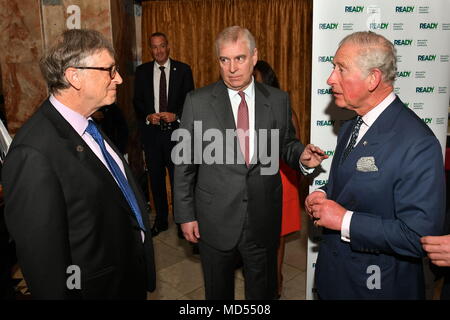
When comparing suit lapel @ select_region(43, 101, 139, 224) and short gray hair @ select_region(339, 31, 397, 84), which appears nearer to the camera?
suit lapel @ select_region(43, 101, 139, 224)

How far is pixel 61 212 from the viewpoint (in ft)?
4.98

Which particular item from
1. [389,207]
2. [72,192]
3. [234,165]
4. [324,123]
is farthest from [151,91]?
[389,207]

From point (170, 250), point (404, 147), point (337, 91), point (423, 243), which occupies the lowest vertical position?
point (170, 250)

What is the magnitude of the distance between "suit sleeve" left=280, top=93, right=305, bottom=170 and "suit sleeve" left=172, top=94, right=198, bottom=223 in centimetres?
61

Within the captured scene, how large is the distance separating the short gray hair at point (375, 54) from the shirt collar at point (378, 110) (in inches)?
3.8

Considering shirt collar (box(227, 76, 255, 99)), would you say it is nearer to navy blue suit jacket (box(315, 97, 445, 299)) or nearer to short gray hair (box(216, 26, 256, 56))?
short gray hair (box(216, 26, 256, 56))

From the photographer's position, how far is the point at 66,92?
66.6 inches

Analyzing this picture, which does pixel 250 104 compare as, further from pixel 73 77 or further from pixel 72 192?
pixel 72 192

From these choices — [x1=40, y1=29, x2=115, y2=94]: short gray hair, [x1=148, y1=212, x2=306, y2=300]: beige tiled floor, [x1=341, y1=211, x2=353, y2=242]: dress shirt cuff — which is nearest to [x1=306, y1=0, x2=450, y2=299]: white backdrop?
[x1=148, y1=212, x2=306, y2=300]: beige tiled floor

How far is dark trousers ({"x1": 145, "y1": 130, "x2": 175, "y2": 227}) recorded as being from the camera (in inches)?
185
